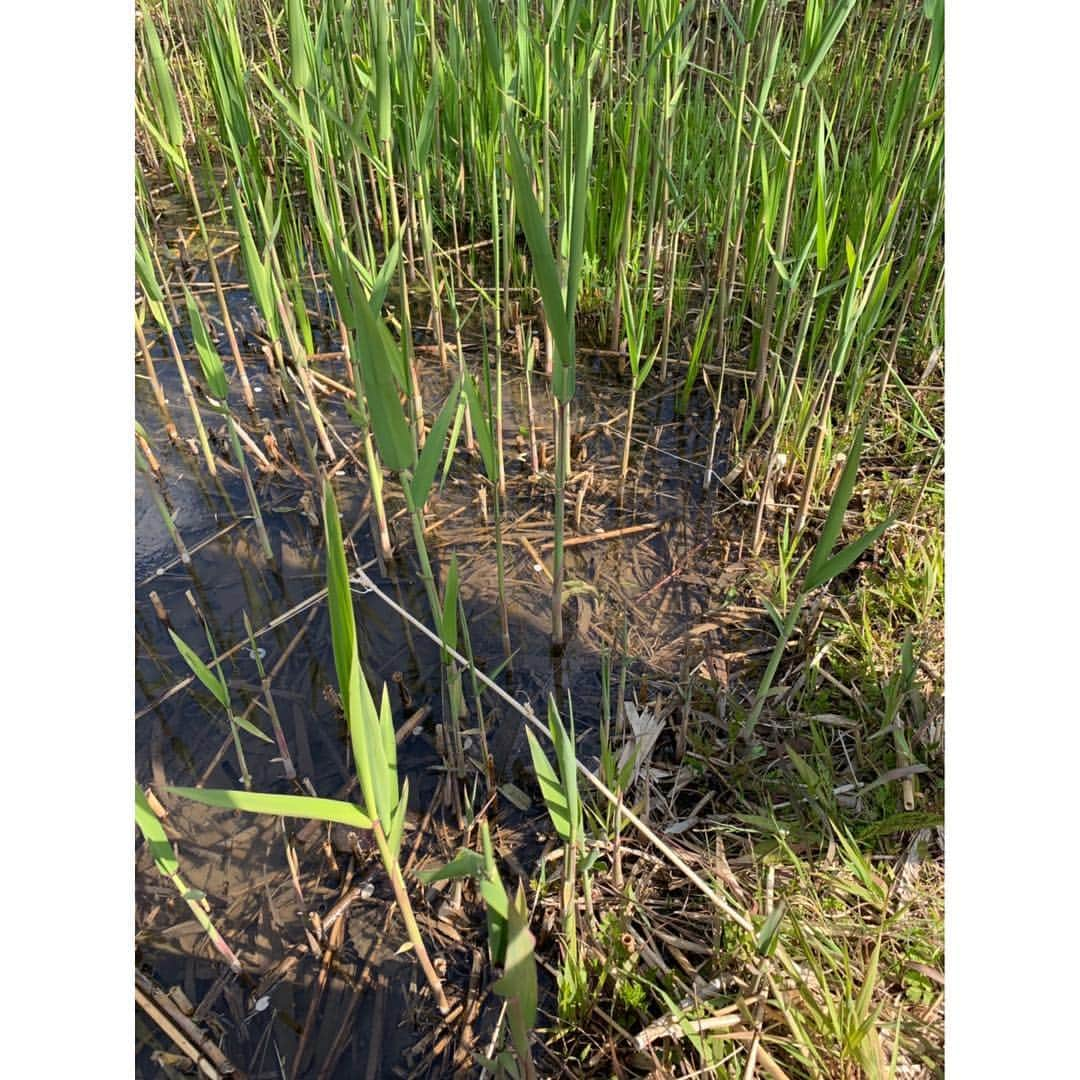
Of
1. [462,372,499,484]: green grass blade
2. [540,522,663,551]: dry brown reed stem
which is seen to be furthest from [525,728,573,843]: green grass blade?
[540,522,663,551]: dry brown reed stem

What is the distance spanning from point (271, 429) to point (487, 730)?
0.91 meters

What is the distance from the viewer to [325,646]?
1.31 metres

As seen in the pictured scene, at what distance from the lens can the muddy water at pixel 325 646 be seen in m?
0.93

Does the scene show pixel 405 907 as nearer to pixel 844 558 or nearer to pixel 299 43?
pixel 844 558

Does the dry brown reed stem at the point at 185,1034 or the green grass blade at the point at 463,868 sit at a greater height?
the green grass blade at the point at 463,868

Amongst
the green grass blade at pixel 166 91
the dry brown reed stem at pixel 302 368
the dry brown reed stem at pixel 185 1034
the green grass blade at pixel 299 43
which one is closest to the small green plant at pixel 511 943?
the dry brown reed stem at pixel 185 1034

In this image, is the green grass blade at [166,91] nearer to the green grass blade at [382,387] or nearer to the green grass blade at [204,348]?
the green grass blade at [204,348]

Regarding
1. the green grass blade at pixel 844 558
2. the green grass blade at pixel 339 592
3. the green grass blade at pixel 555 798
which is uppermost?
the green grass blade at pixel 339 592

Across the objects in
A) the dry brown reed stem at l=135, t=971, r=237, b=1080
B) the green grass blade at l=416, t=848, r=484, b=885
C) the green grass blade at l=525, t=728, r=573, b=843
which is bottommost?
the dry brown reed stem at l=135, t=971, r=237, b=1080

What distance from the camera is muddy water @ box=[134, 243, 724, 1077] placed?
93 centimetres

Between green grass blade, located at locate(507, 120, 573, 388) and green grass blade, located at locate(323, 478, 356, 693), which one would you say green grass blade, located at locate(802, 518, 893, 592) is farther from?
green grass blade, located at locate(323, 478, 356, 693)

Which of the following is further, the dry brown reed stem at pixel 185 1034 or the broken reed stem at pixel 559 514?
the broken reed stem at pixel 559 514

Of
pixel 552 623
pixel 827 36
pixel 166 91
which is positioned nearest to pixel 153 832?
pixel 552 623

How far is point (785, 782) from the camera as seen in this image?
3.58 ft
